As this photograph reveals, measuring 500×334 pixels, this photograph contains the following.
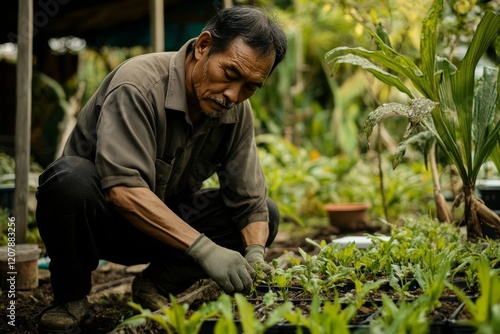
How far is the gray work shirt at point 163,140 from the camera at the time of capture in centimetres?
225

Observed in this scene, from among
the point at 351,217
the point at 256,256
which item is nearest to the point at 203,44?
the point at 256,256

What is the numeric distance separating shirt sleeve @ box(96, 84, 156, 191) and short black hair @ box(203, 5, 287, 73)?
36cm

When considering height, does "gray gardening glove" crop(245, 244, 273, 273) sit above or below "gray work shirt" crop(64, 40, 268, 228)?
below

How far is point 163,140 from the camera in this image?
2496mm

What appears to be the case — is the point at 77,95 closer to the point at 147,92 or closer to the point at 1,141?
the point at 1,141

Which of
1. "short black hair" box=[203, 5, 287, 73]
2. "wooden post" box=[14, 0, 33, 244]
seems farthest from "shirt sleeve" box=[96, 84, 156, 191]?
"wooden post" box=[14, 0, 33, 244]

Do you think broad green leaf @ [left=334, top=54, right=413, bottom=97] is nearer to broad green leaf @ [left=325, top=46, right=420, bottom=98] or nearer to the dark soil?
broad green leaf @ [left=325, top=46, right=420, bottom=98]

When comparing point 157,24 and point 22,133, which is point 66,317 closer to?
point 22,133

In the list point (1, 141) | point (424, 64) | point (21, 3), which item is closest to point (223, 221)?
point (424, 64)

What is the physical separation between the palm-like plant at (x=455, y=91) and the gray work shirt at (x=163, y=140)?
599 millimetres

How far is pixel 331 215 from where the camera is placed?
537 centimetres

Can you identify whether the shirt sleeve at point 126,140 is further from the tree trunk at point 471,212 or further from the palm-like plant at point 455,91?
the tree trunk at point 471,212

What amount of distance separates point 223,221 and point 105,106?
85 cm

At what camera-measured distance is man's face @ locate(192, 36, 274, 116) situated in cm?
238
